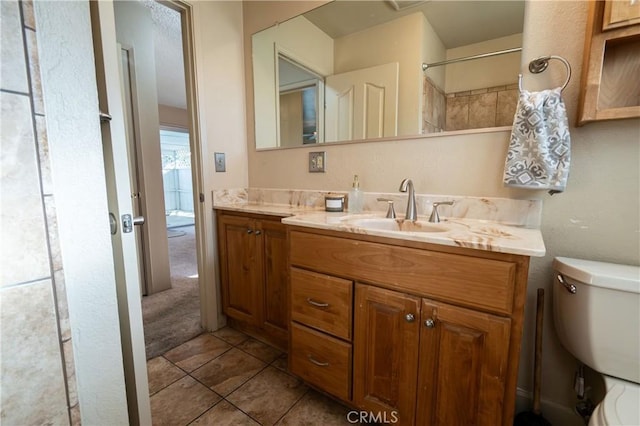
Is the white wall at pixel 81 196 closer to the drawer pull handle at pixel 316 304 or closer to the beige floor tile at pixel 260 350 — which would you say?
the drawer pull handle at pixel 316 304

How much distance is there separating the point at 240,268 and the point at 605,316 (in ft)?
5.56

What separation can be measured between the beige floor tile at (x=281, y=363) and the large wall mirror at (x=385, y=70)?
134 centimetres

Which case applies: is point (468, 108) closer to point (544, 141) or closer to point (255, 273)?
point (544, 141)

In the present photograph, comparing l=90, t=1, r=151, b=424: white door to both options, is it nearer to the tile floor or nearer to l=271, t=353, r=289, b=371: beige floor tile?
the tile floor

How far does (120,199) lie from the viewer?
2.10ft

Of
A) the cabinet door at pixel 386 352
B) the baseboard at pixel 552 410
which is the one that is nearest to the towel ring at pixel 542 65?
the cabinet door at pixel 386 352

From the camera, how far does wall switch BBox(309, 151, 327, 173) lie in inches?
70.3

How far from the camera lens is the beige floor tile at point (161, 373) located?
1.45 metres

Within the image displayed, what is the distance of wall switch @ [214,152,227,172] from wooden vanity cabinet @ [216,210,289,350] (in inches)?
11.9

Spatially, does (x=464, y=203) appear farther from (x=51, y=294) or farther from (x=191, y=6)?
(x=191, y=6)

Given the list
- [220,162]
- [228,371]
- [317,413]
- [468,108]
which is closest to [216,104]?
[220,162]

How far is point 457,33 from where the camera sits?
135 cm

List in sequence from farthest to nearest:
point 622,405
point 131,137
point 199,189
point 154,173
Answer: point 154,173
point 131,137
point 199,189
point 622,405

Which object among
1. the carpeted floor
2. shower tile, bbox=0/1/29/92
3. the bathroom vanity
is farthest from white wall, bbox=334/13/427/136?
the carpeted floor
